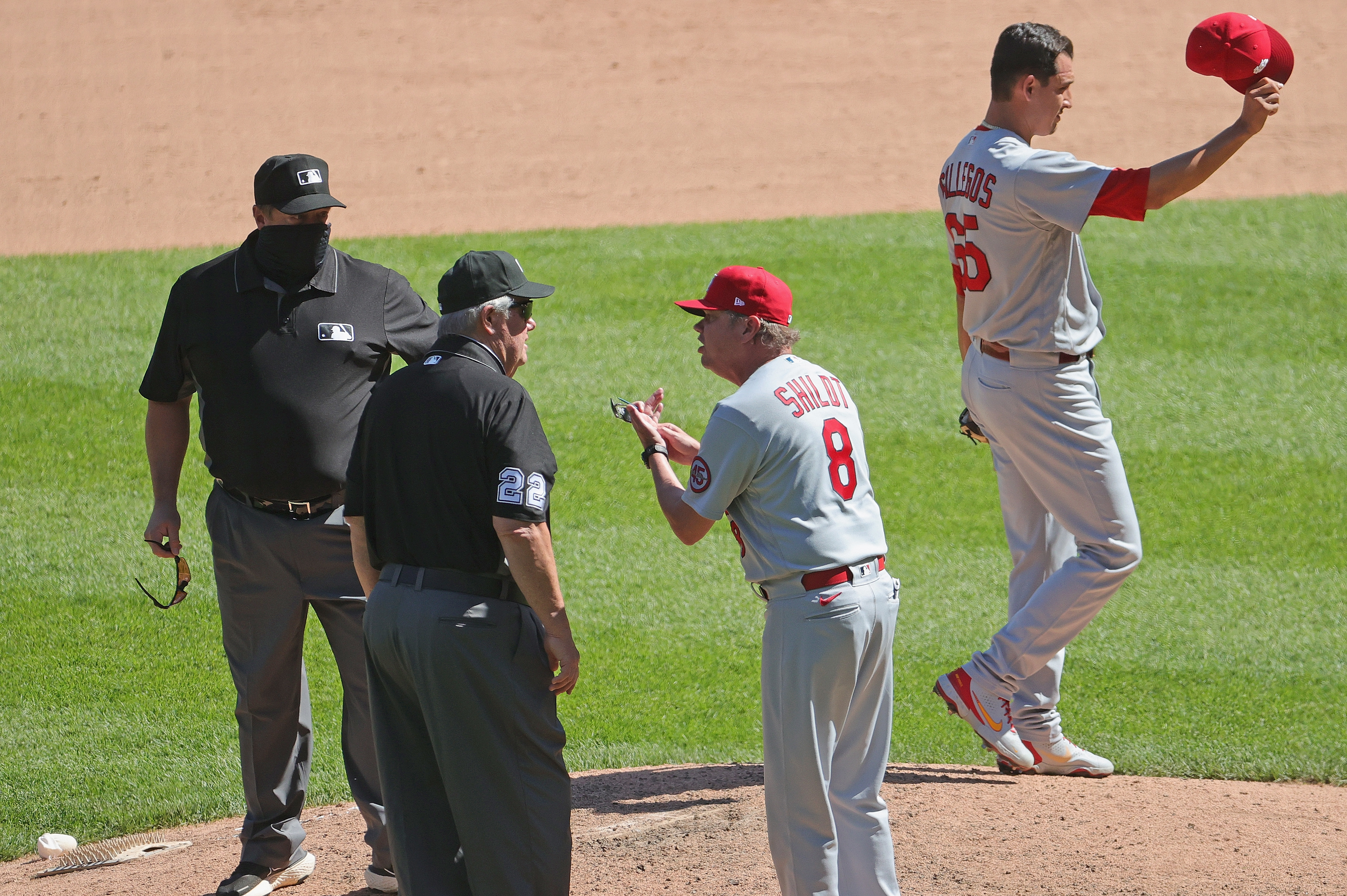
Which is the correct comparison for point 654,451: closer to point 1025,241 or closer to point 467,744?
point 467,744

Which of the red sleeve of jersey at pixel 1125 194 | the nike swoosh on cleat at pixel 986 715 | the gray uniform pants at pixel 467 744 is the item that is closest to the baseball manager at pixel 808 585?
the gray uniform pants at pixel 467 744

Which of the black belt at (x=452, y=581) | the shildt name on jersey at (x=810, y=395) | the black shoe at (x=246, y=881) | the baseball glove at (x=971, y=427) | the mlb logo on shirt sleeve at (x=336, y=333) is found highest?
the mlb logo on shirt sleeve at (x=336, y=333)

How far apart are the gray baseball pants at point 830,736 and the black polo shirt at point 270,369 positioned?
4.87ft

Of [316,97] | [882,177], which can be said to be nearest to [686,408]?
[882,177]

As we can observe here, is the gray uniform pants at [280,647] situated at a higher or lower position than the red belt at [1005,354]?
lower

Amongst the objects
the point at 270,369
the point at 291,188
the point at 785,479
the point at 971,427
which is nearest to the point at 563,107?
the point at 971,427

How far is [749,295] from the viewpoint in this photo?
3.50 m

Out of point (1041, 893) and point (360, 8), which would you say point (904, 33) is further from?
point (1041, 893)

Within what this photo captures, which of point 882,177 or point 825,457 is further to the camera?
point 882,177

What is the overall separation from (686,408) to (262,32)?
1155cm

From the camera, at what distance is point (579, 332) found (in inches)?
412

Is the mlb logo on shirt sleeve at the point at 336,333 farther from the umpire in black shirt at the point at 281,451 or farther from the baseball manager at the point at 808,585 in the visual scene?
the baseball manager at the point at 808,585

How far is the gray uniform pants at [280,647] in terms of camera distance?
13.2 feet

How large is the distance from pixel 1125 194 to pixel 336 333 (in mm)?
2371
